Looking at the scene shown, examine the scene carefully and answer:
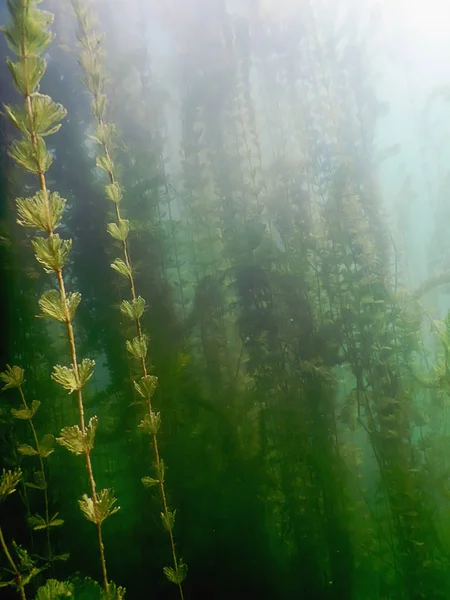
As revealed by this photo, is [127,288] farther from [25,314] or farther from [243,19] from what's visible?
[243,19]

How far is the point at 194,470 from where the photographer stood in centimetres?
189

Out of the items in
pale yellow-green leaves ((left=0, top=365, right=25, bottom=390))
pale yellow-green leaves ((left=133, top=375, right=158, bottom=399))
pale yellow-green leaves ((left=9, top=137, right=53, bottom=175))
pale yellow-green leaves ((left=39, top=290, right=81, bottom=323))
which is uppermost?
pale yellow-green leaves ((left=9, top=137, right=53, bottom=175))

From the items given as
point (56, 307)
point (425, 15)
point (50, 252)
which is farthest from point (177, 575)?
point (425, 15)

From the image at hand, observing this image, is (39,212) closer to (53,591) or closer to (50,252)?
(50,252)

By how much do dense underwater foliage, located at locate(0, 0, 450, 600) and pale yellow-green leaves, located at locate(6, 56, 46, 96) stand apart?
0.78 meters

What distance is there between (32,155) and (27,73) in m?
0.19

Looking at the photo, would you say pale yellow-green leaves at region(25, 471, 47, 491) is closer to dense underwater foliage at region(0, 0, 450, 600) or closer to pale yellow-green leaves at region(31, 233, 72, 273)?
dense underwater foliage at region(0, 0, 450, 600)

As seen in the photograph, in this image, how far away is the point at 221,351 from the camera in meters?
1.94

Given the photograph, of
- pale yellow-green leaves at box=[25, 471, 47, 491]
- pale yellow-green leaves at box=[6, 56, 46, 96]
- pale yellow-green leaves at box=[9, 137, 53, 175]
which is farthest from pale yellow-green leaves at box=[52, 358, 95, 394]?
pale yellow-green leaves at box=[25, 471, 47, 491]

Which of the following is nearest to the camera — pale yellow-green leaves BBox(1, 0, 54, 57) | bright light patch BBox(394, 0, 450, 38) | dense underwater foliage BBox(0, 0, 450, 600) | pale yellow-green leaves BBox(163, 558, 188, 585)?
pale yellow-green leaves BBox(1, 0, 54, 57)

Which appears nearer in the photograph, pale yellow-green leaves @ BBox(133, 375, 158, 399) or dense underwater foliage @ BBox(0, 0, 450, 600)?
pale yellow-green leaves @ BBox(133, 375, 158, 399)

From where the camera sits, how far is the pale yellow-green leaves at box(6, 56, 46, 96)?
970 mm

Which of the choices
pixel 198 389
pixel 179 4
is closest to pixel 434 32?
pixel 179 4

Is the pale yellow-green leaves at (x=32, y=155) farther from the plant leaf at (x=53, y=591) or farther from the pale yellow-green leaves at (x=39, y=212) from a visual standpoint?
the plant leaf at (x=53, y=591)
